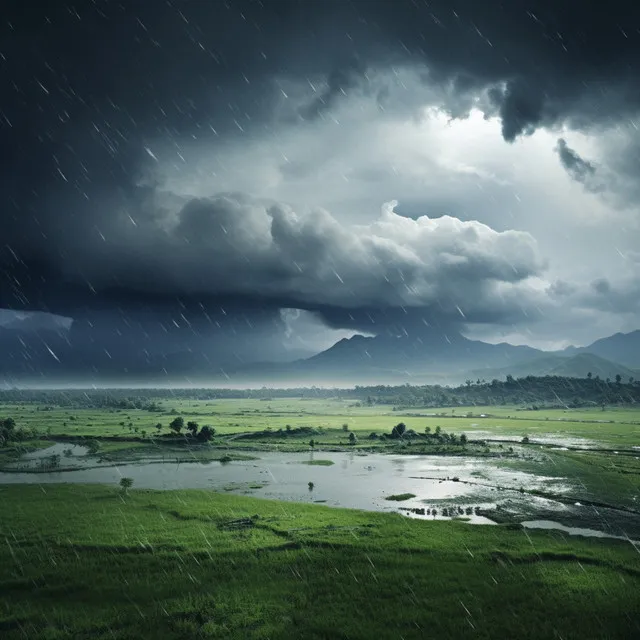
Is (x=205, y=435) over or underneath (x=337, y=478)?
over

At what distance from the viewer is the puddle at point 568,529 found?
40419 millimetres

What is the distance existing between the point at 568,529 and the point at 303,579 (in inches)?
1016

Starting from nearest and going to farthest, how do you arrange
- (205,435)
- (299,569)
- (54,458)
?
1. (299,569)
2. (54,458)
3. (205,435)

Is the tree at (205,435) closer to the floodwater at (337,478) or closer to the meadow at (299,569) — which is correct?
the floodwater at (337,478)

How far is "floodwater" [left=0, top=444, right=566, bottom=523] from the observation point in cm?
5806

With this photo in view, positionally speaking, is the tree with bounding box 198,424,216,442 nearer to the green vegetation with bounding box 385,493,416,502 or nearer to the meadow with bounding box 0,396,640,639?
the meadow with bounding box 0,396,640,639

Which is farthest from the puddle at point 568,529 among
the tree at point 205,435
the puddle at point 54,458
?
the tree at point 205,435

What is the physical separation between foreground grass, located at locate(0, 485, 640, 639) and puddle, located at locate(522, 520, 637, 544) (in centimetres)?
255

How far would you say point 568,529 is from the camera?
43281 mm

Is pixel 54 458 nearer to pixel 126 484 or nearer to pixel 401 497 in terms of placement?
pixel 126 484

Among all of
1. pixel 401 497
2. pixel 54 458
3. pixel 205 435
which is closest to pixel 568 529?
pixel 401 497

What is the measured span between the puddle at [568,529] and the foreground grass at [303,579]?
2.55m

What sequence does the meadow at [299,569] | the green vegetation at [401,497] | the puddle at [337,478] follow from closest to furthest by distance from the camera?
the meadow at [299,569]
the green vegetation at [401,497]
the puddle at [337,478]

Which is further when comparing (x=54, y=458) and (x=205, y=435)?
(x=205, y=435)
